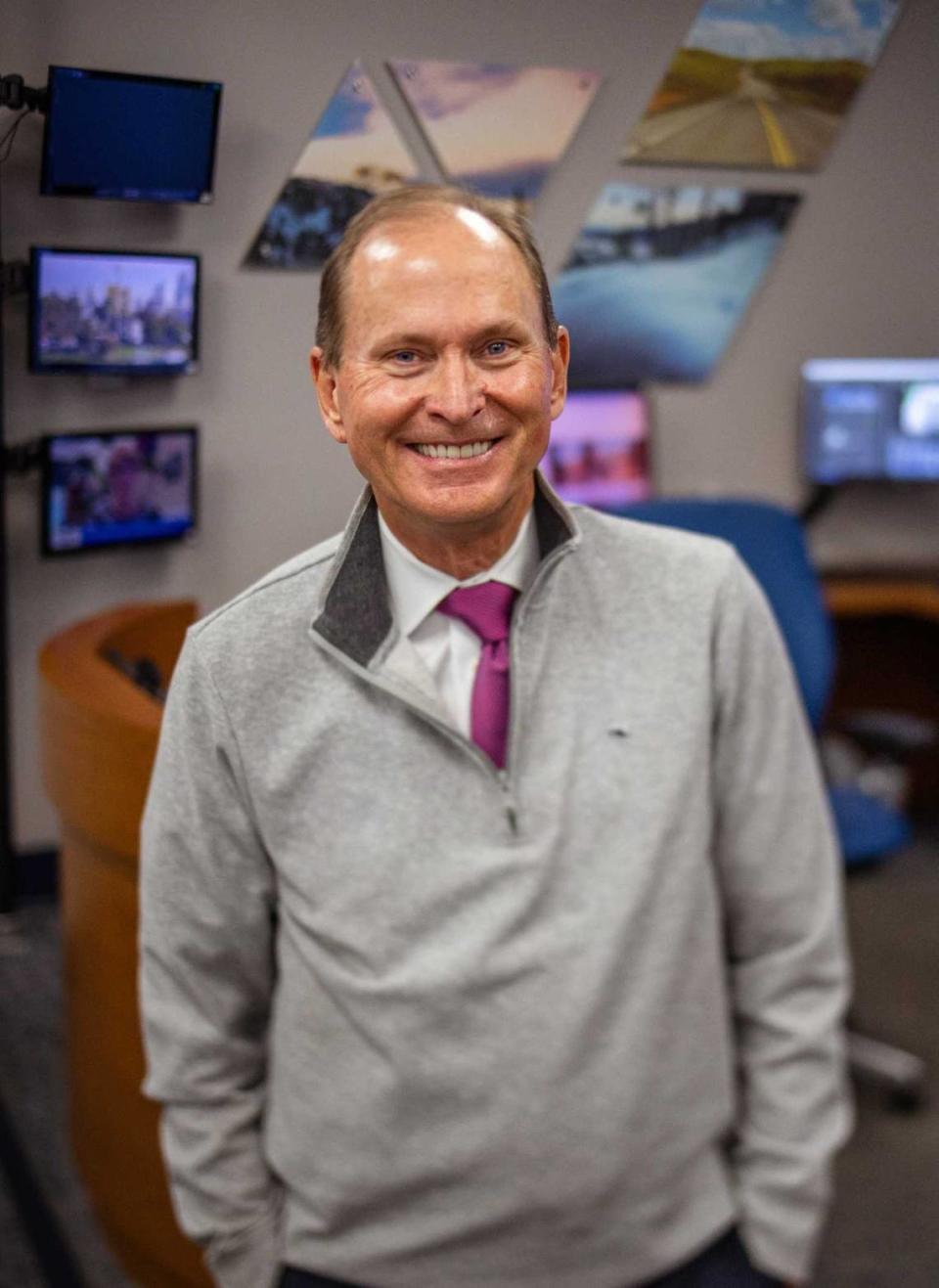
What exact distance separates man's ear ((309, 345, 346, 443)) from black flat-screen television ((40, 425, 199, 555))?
0.33ft

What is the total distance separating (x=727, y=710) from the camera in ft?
3.08

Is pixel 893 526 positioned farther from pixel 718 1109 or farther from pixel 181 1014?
pixel 181 1014

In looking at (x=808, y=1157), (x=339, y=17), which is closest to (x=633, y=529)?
(x=339, y=17)

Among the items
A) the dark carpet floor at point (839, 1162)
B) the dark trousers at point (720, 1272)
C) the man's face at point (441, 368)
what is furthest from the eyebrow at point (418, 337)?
the dark carpet floor at point (839, 1162)

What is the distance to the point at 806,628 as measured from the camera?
7.13 ft

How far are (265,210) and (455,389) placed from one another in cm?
15

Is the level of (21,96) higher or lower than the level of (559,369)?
higher

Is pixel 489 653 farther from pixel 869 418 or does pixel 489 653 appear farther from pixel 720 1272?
pixel 869 418

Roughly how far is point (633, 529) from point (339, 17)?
36cm

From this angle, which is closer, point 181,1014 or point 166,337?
point 166,337

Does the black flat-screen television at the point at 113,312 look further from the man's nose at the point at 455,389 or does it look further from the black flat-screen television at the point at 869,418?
the black flat-screen television at the point at 869,418

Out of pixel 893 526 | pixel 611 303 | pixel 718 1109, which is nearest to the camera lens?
pixel 611 303

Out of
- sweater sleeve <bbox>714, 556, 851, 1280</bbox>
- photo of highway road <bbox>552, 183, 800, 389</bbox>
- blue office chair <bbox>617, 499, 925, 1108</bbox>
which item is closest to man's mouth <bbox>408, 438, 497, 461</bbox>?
photo of highway road <bbox>552, 183, 800, 389</bbox>

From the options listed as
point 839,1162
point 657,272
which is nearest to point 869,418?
point 657,272
